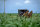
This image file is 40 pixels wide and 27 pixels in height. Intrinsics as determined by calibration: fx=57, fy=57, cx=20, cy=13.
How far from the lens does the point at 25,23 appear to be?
169 millimetres

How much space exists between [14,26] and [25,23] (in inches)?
1.4

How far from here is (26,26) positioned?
16 cm

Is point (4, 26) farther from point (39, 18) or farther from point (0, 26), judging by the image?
point (39, 18)

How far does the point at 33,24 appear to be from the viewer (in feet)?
0.52

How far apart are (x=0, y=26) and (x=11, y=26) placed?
0.03 meters

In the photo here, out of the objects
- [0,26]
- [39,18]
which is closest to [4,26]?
[0,26]

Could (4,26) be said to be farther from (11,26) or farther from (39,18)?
(39,18)

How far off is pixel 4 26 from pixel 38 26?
10 cm

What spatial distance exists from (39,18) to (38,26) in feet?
0.12

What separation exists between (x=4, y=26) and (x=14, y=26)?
26 millimetres

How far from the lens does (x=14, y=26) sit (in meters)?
0.15

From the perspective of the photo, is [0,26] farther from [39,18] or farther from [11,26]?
[39,18]

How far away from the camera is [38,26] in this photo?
0.17 metres
